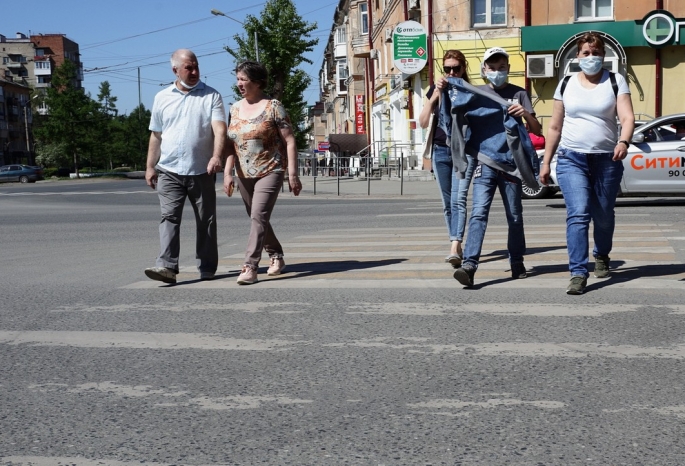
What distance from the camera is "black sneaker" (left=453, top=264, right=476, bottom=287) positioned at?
6907 millimetres

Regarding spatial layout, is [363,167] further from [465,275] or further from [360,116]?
[360,116]

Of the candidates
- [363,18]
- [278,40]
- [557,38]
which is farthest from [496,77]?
[363,18]

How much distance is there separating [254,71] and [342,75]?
3092 inches

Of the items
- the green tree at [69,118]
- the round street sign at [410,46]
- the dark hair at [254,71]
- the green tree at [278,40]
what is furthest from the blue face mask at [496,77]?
the green tree at [69,118]

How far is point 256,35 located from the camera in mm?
42062

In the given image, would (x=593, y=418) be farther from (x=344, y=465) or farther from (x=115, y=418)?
(x=115, y=418)

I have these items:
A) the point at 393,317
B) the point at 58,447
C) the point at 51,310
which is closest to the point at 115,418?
the point at 58,447

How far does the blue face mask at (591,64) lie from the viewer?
665cm

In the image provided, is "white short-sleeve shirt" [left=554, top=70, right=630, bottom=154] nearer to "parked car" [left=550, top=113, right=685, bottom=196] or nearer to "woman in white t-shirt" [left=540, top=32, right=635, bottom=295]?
"woman in white t-shirt" [left=540, top=32, right=635, bottom=295]

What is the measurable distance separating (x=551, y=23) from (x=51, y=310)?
28385 mm

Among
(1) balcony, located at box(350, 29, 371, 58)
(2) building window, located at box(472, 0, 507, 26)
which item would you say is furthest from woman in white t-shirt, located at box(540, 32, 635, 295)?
(1) balcony, located at box(350, 29, 371, 58)

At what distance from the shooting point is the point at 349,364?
478cm

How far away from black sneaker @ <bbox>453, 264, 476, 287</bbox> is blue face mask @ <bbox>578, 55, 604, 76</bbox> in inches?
66.0

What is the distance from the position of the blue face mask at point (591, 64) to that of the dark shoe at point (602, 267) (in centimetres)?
155
